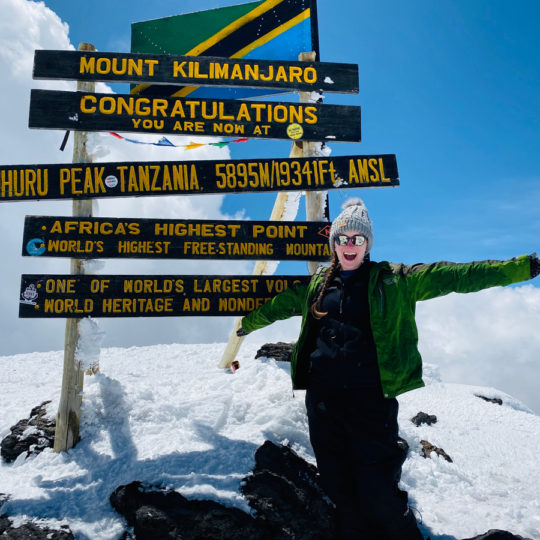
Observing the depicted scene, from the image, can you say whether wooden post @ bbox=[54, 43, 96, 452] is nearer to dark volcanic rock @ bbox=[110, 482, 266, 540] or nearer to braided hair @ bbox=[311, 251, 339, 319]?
dark volcanic rock @ bbox=[110, 482, 266, 540]

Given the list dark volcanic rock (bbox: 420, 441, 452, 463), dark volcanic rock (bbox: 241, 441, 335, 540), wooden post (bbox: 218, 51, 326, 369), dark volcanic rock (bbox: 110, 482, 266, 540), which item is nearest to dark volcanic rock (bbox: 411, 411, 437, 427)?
dark volcanic rock (bbox: 420, 441, 452, 463)

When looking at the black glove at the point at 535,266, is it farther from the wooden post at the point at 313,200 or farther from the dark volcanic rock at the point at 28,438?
the dark volcanic rock at the point at 28,438

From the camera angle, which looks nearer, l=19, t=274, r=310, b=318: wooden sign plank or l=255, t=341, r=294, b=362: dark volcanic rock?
l=19, t=274, r=310, b=318: wooden sign plank

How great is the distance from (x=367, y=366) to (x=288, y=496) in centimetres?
145

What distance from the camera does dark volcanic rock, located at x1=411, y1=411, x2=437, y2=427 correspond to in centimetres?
684

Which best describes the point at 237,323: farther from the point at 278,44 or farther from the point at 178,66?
the point at 278,44

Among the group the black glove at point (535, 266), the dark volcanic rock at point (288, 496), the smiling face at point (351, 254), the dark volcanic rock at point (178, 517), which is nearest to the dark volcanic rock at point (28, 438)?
the dark volcanic rock at point (178, 517)

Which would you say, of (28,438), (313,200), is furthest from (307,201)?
(28,438)

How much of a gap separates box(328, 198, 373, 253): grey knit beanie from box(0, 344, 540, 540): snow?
2.26 metres

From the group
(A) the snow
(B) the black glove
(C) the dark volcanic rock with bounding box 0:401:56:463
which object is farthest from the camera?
(C) the dark volcanic rock with bounding box 0:401:56:463

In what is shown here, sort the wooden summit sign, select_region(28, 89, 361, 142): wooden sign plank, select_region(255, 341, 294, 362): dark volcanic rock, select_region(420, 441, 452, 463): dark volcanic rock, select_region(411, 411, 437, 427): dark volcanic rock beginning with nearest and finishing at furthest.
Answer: the wooden summit sign → select_region(28, 89, 361, 142): wooden sign plank → select_region(420, 441, 452, 463): dark volcanic rock → select_region(411, 411, 437, 427): dark volcanic rock → select_region(255, 341, 294, 362): dark volcanic rock

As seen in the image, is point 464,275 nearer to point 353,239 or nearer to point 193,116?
point 353,239

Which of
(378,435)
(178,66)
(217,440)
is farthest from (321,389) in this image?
(178,66)

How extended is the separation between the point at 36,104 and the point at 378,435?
5.04 meters
